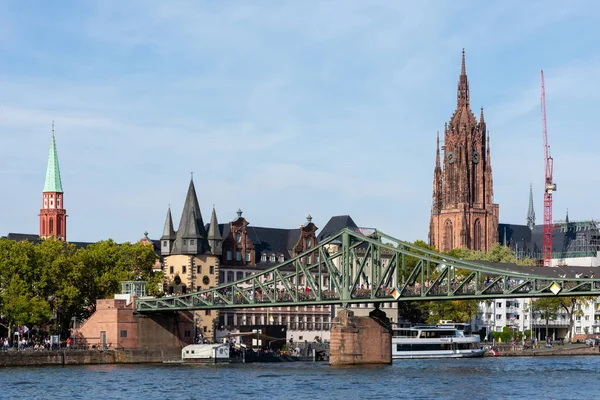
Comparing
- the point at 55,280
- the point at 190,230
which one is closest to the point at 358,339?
the point at 55,280

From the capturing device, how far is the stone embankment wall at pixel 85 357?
120m

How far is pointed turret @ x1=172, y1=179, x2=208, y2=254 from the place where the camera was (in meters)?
158

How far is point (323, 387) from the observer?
97.2 metres

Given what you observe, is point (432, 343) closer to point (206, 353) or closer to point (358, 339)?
point (206, 353)

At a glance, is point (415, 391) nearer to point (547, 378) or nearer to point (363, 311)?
point (547, 378)

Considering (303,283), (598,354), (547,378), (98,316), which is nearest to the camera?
(547,378)

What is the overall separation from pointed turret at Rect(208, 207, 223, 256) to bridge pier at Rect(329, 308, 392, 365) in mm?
40088

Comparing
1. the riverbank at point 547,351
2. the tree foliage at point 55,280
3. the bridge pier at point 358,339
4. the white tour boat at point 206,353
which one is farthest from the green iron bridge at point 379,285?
the riverbank at point 547,351

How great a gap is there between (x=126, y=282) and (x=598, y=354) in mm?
66182

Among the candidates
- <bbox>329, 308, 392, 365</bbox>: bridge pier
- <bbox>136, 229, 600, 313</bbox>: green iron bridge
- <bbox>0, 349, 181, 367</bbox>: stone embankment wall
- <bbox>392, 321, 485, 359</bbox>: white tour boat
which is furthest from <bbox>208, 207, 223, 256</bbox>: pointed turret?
<bbox>329, 308, 392, 365</bbox>: bridge pier

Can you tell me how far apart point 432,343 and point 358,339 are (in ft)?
118

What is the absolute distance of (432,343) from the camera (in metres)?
156

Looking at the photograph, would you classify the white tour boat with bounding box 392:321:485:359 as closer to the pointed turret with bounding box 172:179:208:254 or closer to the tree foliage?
the pointed turret with bounding box 172:179:208:254

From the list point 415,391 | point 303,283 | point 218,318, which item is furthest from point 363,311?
point 415,391
